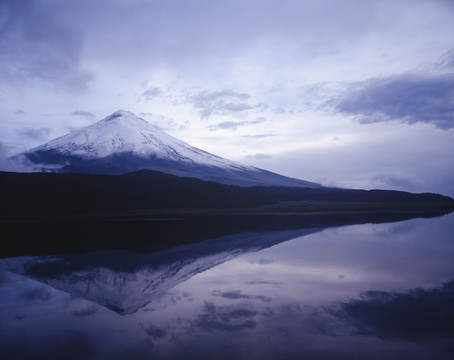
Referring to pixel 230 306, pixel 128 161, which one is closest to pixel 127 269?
pixel 230 306

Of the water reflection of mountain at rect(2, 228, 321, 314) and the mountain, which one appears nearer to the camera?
the water reflection of mountain at rect(2, 228, 321, 314)

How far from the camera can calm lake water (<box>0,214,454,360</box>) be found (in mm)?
6578

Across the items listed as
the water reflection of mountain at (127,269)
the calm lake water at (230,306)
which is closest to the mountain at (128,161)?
the water reflection of mountain at (127,269)

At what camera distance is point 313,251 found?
1731 centimetres

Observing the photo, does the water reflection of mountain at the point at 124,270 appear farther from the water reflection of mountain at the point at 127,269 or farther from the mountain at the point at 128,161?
the mountain at the point at 128,161

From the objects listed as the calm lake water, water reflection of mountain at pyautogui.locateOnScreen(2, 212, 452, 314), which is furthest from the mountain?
the calm lake water

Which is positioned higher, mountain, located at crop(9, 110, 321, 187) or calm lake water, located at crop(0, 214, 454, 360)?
mountain, located at crop(9, 110, 321, 187)

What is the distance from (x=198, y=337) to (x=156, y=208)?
189 feet

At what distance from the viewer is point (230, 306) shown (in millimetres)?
9164

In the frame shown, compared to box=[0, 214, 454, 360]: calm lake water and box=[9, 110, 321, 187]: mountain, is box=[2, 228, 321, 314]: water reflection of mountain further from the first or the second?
box=[9, 110, 321, 187]: mountain

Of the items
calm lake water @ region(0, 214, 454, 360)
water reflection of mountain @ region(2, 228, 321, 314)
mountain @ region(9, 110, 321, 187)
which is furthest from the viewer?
mountain @ region(9, 110, 321, 187)

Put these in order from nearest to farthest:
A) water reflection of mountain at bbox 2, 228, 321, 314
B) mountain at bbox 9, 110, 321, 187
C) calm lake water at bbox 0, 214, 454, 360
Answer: calm lake water at bbox 0, 214, 454, 360, water reflection of mountain at bbox 2, 228, 321, 314, mountain at bbox 9, 110, 321, 187

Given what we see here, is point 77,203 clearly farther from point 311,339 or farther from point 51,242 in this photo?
point 311,339

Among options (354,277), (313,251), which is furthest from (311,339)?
(313,251)
